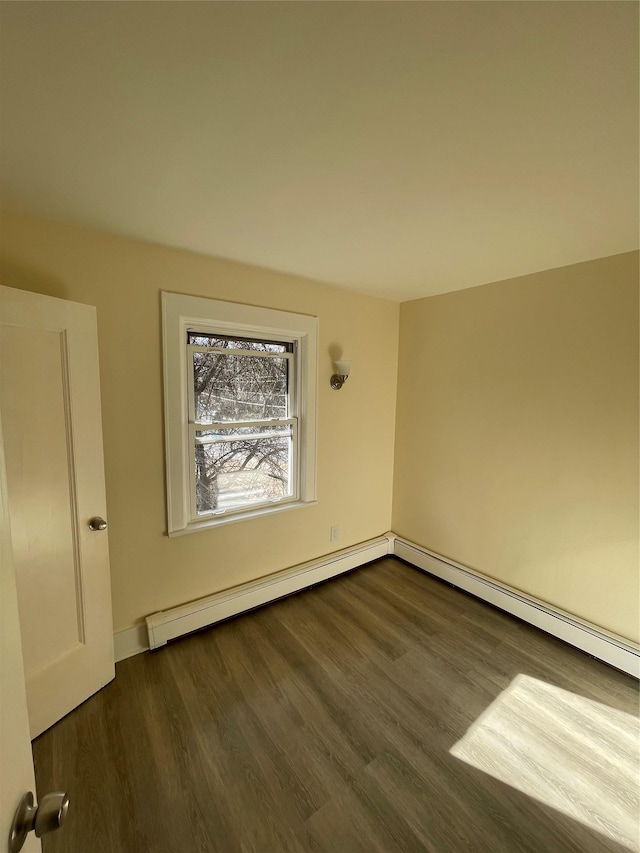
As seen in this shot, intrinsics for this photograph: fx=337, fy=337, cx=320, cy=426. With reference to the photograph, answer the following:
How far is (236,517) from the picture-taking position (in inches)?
90.9

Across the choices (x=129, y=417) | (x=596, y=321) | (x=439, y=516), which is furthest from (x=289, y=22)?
(x=439, y=516)

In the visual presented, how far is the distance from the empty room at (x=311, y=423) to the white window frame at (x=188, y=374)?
0.02m

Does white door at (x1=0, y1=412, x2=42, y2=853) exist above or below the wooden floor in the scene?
above

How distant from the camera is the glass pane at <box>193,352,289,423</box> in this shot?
7.17 feet

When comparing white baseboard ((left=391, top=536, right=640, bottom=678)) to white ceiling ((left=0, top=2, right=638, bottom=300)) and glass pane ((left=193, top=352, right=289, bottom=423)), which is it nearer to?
glass pane ((left=193, top=352, right=289, bottom=423))

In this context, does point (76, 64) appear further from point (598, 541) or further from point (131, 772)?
point (598, 541)

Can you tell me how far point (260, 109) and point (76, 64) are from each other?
445mm

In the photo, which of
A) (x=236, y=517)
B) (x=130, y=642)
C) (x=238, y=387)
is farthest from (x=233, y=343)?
(x=130, y=642)

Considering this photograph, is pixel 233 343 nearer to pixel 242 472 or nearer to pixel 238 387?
pixel 238 387

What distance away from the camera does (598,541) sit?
201cm

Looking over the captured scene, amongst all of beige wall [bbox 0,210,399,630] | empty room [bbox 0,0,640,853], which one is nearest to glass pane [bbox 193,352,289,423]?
empty room [bbox 0,0,640,853]

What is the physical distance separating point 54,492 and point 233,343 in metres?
1.30

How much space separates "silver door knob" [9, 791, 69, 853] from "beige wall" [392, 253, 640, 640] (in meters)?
2.54

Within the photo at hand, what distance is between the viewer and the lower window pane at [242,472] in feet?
7.39
